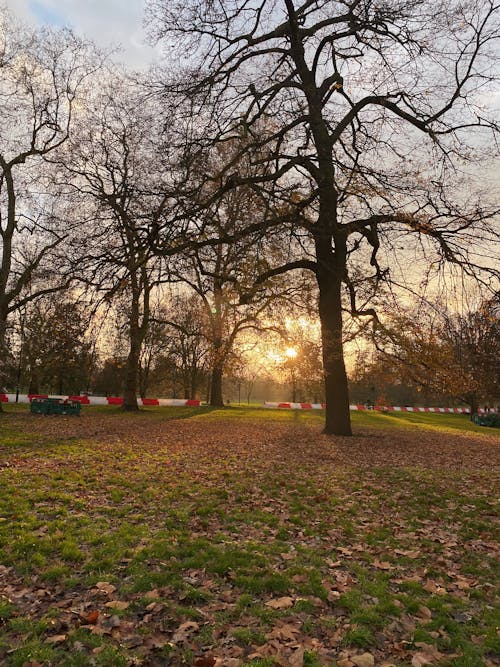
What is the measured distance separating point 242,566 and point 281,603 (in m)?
0.80

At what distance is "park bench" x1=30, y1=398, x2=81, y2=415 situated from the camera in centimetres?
2238

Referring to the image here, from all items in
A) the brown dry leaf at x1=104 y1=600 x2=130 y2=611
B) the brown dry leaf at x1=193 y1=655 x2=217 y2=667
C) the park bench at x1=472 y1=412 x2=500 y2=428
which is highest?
the brown dry leaf at x1=104 y1=600 x2=130 y2=611

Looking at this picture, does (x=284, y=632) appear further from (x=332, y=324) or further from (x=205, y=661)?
(x=332, y=324)

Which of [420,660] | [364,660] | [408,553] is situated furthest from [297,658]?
[408,553]

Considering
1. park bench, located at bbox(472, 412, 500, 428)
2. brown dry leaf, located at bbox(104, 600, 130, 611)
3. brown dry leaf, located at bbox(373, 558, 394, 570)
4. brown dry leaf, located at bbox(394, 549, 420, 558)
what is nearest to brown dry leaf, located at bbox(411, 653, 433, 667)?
brown dry leaf, located at bbox(373, 558, 394, 570)

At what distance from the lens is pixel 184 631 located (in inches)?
138

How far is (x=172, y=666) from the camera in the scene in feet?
10.1

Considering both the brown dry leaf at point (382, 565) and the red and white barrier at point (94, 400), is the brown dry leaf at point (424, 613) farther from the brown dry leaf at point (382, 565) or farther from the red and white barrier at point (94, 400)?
the red and white barrier at point (94, 400)

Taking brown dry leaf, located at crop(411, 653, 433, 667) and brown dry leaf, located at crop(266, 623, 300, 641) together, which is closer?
brown dry leaf, located at crop(411, 653, 433, 667)

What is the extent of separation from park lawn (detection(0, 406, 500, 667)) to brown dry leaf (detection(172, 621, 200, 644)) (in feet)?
0.08

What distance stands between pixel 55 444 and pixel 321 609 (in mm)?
10128

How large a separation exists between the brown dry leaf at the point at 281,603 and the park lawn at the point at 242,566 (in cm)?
1

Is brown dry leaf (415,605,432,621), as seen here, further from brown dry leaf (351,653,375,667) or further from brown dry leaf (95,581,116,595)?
brown dry leaf (95,581,116,595)

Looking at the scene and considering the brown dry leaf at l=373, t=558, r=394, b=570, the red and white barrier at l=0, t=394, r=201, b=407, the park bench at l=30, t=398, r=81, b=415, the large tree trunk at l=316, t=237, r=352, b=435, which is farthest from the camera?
the red and white barrier at l=0, t=394, r=201, b=407
